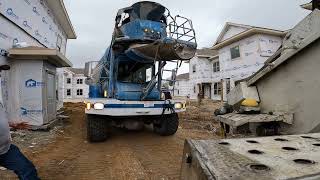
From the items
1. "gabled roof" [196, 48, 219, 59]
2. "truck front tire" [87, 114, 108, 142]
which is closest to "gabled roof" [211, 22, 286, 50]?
"gabled roof" [196, 48, 219, 59]

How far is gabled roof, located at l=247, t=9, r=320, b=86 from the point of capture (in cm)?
329

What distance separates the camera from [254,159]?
1854 millimetres

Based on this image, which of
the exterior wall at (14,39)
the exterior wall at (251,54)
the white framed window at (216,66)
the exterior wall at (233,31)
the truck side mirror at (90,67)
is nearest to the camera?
the exterior wall at (14,39)

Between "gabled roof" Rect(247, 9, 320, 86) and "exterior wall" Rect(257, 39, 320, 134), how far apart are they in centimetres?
6

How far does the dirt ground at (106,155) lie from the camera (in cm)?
525

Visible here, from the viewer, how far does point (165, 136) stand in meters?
9.02

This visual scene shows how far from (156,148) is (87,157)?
176 centimetres

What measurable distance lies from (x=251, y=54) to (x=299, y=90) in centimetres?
2213

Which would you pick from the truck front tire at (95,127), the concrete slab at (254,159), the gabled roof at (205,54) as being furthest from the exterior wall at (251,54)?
the concrete slab at (254,159)

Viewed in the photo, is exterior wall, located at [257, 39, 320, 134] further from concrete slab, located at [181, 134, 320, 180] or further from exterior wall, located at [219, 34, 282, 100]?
exterior wall, located at [219, 34, 282, 100]

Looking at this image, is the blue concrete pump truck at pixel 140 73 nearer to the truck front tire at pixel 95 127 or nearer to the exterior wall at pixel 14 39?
the truck front tire at pixel 95 127

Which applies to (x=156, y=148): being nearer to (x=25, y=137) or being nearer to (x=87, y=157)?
(x=87, y=157)

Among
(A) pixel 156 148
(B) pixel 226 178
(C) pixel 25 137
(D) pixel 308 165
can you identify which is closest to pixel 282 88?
(D) pixel 308 165

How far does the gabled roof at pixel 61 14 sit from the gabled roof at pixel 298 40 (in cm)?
1429
